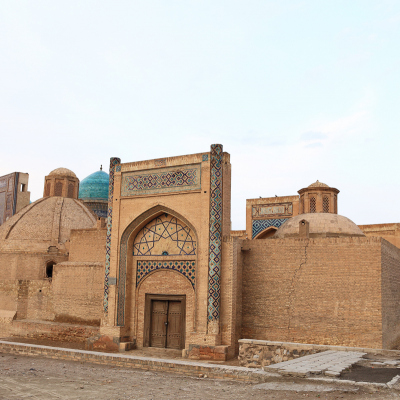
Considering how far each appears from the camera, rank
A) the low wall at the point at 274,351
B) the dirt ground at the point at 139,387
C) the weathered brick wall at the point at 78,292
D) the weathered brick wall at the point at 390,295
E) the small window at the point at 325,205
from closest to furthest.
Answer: the dirt ground at the point at 139,387
the low wall at the point at 274,351
the weathered brick wall at the point at 390,295
the weathered brick wall at the point at 78,292
the small window at the point at 325,205

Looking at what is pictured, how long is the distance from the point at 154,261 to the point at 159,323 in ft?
5.80

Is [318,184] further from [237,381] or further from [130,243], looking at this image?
[237,381]

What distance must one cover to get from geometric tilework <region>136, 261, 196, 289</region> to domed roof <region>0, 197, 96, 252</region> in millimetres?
8655

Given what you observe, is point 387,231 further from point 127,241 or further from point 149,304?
point 127,241

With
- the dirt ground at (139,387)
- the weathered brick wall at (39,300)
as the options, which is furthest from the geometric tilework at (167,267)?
the weathered brick wall at (39,300)

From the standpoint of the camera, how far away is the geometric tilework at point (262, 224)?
23.3 m

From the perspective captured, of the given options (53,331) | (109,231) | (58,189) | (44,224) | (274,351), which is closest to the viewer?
(274,351)

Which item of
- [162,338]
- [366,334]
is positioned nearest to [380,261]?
[366,334]

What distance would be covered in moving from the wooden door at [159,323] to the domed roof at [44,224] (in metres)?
9.29

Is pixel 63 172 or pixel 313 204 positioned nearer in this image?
pixel 313 204

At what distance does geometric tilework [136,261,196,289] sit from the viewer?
13.0 meters

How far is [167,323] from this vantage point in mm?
13289

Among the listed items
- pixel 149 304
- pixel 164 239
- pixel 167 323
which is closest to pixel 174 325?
pixel 167 323

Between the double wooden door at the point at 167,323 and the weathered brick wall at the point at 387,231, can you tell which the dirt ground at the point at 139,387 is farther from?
the weathered brick wall at the point at 387,231
